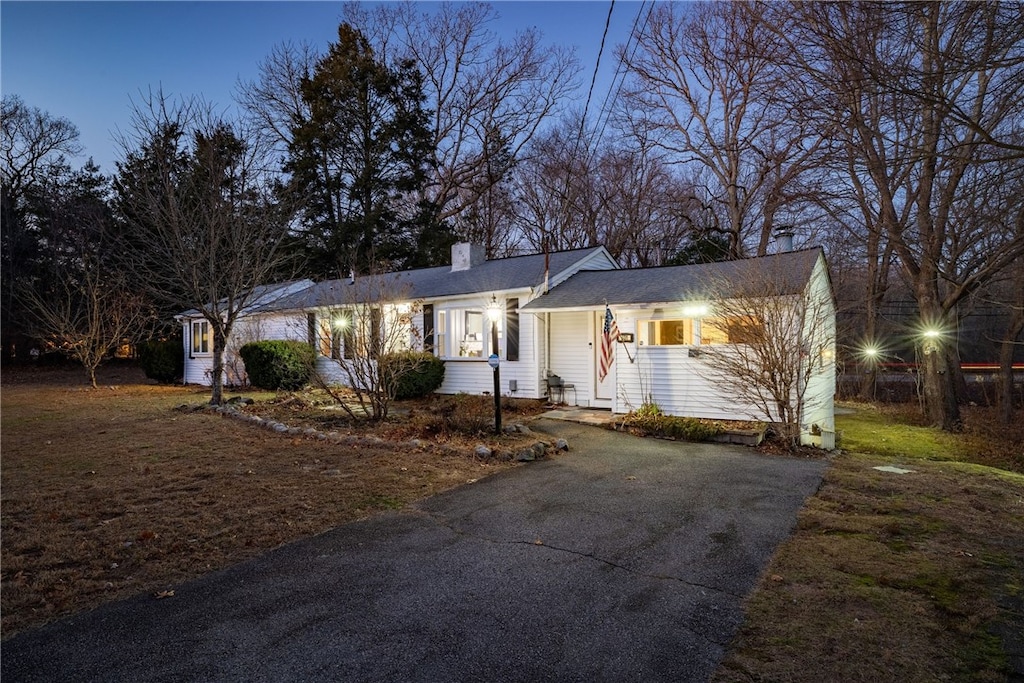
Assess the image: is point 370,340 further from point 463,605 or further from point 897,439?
point 897,439

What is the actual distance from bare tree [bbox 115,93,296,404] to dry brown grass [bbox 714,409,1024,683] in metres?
12.0

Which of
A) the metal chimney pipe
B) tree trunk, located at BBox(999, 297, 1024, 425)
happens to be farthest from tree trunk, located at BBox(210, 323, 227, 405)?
tree trunk, located at BBox(999, 297, 1024, 425)

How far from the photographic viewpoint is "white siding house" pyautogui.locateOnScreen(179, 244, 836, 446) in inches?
400

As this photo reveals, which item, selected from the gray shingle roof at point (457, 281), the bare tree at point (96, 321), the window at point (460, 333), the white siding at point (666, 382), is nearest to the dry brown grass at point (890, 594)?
the white siding at point (666, 382)

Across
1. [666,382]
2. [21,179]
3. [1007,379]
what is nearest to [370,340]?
[666,382]

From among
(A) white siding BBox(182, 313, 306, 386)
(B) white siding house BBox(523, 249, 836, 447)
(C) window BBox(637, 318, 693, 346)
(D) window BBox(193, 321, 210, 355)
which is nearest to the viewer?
(B) white siding house BBox(523, 249, 836, 447)

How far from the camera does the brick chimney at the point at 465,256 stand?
16.6 m

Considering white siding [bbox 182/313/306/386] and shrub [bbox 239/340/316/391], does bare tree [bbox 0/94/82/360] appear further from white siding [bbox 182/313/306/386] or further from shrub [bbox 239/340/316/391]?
shrub [bbox 239/340/316/391]

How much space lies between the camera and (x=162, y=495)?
5.50 meters

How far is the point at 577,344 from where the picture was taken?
41.4 ft

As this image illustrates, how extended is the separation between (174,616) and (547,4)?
9.63 meters

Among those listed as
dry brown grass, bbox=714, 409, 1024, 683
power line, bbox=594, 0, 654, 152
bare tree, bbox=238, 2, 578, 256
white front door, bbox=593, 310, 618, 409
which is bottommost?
dry brown grass, bbox=714, 409, 1024, 683

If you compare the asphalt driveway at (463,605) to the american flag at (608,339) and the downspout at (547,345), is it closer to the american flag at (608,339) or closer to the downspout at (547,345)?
the american flag at (608,339)

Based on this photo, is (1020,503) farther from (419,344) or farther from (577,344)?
(419,344)
